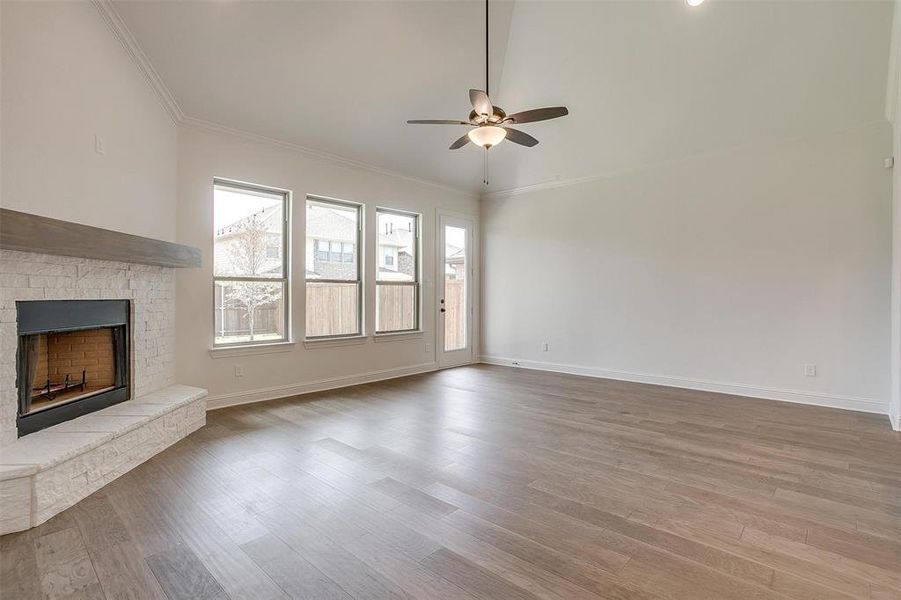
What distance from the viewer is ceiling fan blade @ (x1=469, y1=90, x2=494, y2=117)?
10.4 ft

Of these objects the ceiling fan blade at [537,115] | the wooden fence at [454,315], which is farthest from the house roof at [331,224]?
the ceiling fan blade at [537,115]

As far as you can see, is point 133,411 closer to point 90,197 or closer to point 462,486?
point 90,197

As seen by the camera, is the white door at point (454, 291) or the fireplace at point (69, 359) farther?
the white door at point (454, 291)

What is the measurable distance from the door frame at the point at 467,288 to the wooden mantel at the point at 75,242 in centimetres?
377

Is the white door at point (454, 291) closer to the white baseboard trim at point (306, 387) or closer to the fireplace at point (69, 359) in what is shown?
the white baseboard trim at point (306, 387)

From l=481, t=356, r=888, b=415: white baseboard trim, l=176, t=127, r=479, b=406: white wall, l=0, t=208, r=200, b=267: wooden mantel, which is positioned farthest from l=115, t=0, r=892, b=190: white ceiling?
l=481, t=356, r=888, b=415: white baseboard trim

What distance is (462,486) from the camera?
2.66 meters

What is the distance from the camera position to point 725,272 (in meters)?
5.14

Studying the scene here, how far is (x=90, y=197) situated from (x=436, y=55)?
11.2ft

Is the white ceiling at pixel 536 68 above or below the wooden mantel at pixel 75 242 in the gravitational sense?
above

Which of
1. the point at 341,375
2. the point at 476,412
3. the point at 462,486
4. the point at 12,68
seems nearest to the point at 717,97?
the point at 476,412

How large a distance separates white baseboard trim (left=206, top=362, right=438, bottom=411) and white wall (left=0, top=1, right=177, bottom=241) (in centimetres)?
179

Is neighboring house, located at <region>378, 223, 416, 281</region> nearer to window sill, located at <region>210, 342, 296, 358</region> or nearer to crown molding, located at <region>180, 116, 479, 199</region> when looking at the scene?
crown molding, located at <region>180, 116, 479, 199</region>

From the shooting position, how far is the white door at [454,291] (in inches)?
269
